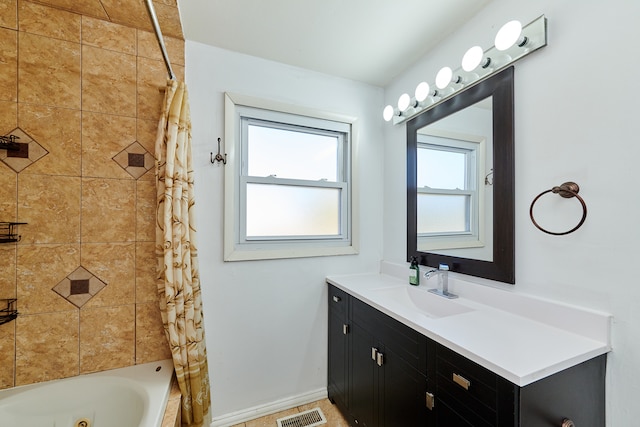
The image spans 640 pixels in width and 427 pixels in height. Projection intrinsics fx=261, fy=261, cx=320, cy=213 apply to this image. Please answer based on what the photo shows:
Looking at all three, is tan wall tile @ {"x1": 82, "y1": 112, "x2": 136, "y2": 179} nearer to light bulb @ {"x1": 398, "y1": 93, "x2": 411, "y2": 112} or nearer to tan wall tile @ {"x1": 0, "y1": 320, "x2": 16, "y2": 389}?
tan wall tile @ {"x1": 0, "y1": 320, "x2": 16, "y2": 389}

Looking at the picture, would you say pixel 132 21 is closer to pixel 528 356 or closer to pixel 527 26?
pixel 527 26

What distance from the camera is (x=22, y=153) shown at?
1.31 m

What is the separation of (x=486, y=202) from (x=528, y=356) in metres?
0.79

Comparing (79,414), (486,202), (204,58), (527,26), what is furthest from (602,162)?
(79,414)

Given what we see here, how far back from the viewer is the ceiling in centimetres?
137

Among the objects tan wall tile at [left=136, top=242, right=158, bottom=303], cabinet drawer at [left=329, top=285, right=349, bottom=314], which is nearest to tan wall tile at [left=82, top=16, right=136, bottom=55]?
tan wall tile at [left=136, top=242, right=158, bottom=303]

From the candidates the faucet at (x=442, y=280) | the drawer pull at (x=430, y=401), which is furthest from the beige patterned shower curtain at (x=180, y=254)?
the faucet at (x=442, y=280)

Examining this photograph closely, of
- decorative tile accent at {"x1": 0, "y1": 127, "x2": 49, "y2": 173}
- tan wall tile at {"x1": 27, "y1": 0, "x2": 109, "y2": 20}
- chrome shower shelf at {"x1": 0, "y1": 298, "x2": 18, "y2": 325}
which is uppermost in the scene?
tan wall tile at {"x1": 27, "y1": 0, "x2": 109, "y2": 20}

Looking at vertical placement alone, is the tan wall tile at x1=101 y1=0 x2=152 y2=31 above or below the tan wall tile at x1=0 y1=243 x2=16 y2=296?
above

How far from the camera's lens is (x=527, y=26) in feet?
3.81

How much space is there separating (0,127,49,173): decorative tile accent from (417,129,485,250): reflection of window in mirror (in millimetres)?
2195

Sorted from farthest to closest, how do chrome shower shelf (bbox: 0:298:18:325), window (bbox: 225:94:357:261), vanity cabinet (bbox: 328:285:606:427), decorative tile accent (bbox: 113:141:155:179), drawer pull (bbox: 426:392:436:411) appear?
1. window (bbox: 225:94:357:261)
2. decorative tile accent (bbox: 113:141:155:179)
3. chrome shower shelf (bbox: 0:298:18:325)
4. drawer pull (bbox: 426:392:436:411)
5. vanity cabinet (bbox: 328:285:606:427)

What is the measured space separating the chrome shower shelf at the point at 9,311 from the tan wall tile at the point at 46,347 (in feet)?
0.13

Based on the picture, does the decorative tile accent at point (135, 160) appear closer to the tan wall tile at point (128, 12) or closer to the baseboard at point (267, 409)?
the tan wall tile at point (128, 12)
